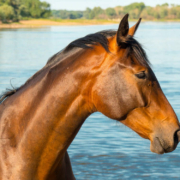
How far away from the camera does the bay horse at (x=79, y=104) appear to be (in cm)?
234

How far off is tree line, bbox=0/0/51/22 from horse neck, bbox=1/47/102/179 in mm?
78855

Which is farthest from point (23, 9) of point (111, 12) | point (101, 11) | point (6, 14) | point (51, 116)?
point (51, 116)

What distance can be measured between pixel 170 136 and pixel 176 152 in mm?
5064

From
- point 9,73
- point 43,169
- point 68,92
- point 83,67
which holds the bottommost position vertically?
point 9,73

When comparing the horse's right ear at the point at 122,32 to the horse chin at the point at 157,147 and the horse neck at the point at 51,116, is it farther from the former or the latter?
the horse chin at the point at 157,147

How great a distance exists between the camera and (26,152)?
248 centimetres

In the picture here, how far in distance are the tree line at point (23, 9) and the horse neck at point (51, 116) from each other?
7886 centimetres

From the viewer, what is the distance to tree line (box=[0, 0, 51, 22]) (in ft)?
271

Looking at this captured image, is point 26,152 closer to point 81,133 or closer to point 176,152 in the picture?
point 176,152

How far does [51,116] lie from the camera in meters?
2.46

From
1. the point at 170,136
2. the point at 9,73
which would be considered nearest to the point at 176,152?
the point at 170,136

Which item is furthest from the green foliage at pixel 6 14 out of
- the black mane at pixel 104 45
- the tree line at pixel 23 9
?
the black mane at pixel 104 45

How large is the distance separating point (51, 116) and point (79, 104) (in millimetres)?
203

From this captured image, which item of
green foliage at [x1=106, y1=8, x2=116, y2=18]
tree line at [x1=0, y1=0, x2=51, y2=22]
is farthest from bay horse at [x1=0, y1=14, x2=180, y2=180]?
green foliage at [x1=106, y1=8, x2=116, y2=18]
